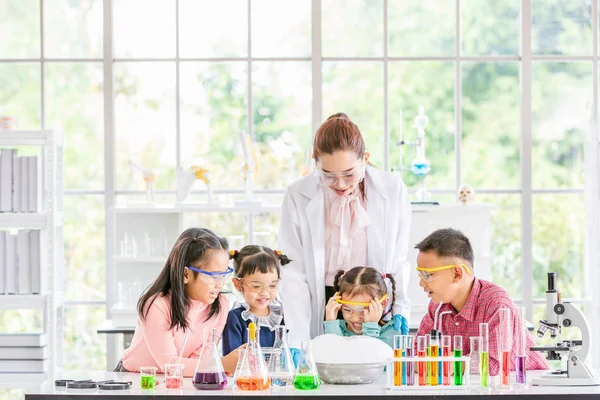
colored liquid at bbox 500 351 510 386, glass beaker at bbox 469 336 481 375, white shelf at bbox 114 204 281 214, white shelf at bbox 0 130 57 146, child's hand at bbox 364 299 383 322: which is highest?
white shelf at bbox 0 130 57 146

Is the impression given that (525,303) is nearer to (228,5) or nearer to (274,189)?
(274,189)

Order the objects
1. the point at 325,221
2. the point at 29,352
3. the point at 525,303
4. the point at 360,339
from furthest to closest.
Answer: the point at 525,303
the point at 29,352
the point at 325,221
the point at 360,339

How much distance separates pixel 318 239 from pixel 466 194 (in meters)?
2.01

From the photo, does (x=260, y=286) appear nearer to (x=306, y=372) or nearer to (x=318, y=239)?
(x=318, y=239)

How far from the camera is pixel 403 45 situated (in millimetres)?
5422

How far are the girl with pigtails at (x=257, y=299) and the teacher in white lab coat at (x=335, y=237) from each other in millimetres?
46

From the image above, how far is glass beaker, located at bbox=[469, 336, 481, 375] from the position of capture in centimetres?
256

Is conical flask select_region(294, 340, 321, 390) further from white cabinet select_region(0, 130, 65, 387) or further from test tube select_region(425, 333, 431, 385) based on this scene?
white cabinet select_region(0, 130, 65, 387)

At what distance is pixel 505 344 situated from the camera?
8.54 feet

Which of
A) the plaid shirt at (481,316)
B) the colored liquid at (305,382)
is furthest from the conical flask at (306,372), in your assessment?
the plaid shirt at (481,316)

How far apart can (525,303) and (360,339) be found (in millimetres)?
2948

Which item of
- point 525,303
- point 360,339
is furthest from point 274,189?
point 360,339

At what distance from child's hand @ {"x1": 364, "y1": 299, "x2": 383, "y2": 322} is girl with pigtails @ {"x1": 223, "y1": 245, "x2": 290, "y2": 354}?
400mm

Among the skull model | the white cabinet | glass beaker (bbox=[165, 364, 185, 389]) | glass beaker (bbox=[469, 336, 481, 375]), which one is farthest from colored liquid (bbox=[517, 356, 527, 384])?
the white cabinet
